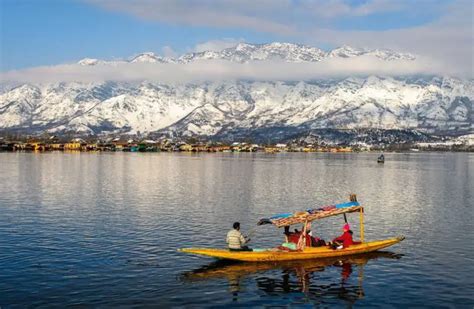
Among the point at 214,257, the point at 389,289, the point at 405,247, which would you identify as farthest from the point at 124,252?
the point at 405,247

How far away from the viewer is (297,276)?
38312 millimetres

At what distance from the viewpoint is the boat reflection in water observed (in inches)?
1374

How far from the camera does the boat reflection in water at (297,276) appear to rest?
34906 mm

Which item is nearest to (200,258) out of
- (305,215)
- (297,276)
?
(297,276)

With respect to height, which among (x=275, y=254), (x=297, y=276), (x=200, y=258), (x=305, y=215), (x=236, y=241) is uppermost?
(x=305, y=215)

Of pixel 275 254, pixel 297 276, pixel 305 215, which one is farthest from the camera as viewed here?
pixel 305 215

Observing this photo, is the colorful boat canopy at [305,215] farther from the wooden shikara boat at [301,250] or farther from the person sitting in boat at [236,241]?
the person sitting in boat at [236,241]

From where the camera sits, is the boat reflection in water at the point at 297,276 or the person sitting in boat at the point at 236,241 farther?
the person sitting in boat at the point at 236,241

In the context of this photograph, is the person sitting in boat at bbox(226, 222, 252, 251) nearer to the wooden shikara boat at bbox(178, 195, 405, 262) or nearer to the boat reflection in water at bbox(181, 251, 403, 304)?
the wooden shikara boat at bbox(178, 195, 405, 262)

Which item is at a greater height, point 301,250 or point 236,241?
point 236,241

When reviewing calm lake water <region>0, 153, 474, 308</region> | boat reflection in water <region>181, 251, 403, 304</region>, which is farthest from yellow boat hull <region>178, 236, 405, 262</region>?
calm lake water <region>0, 153, 474, 308</region>

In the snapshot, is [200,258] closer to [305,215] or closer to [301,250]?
[301,250]

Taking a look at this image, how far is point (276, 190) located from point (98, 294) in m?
65.9

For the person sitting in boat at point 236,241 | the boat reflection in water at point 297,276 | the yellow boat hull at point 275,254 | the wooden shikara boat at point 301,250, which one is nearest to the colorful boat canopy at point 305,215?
the wooden shikara boat at point 301,250
